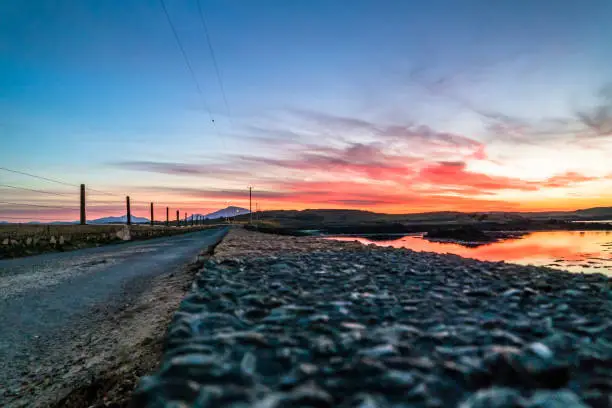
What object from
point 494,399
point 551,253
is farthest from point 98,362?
point 551,253

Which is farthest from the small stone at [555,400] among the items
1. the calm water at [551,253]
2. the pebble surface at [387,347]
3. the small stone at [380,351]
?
the calm water at [551,253]

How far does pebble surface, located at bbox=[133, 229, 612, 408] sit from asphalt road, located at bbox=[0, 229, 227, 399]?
4.81 meters

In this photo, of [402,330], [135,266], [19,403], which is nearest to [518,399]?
[402,330]

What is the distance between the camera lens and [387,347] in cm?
427

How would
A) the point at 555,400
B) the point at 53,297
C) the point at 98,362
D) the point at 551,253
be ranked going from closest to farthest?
1. the point at 555,400
2. the point at 98,362
3. the point at 53,297
4. the point at 551,253

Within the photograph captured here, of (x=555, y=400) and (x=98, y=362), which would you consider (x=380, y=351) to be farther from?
(x=98, y=362)

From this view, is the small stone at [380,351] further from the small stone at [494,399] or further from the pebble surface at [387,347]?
the small stone at [494,399]

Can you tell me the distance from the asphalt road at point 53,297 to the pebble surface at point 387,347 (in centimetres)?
481

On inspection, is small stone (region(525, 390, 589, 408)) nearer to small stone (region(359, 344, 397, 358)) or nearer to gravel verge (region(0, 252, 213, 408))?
small stone (region(359, 344, 397, 358))

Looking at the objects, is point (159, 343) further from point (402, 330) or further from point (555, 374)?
point (555, 374)

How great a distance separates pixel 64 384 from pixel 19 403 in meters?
0.71

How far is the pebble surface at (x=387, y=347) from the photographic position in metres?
3.29

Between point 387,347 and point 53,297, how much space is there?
13778 mm

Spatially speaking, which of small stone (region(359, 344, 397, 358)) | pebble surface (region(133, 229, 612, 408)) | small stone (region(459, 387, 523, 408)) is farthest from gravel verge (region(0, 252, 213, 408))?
small stone (region(459, 387, 523, 408))
